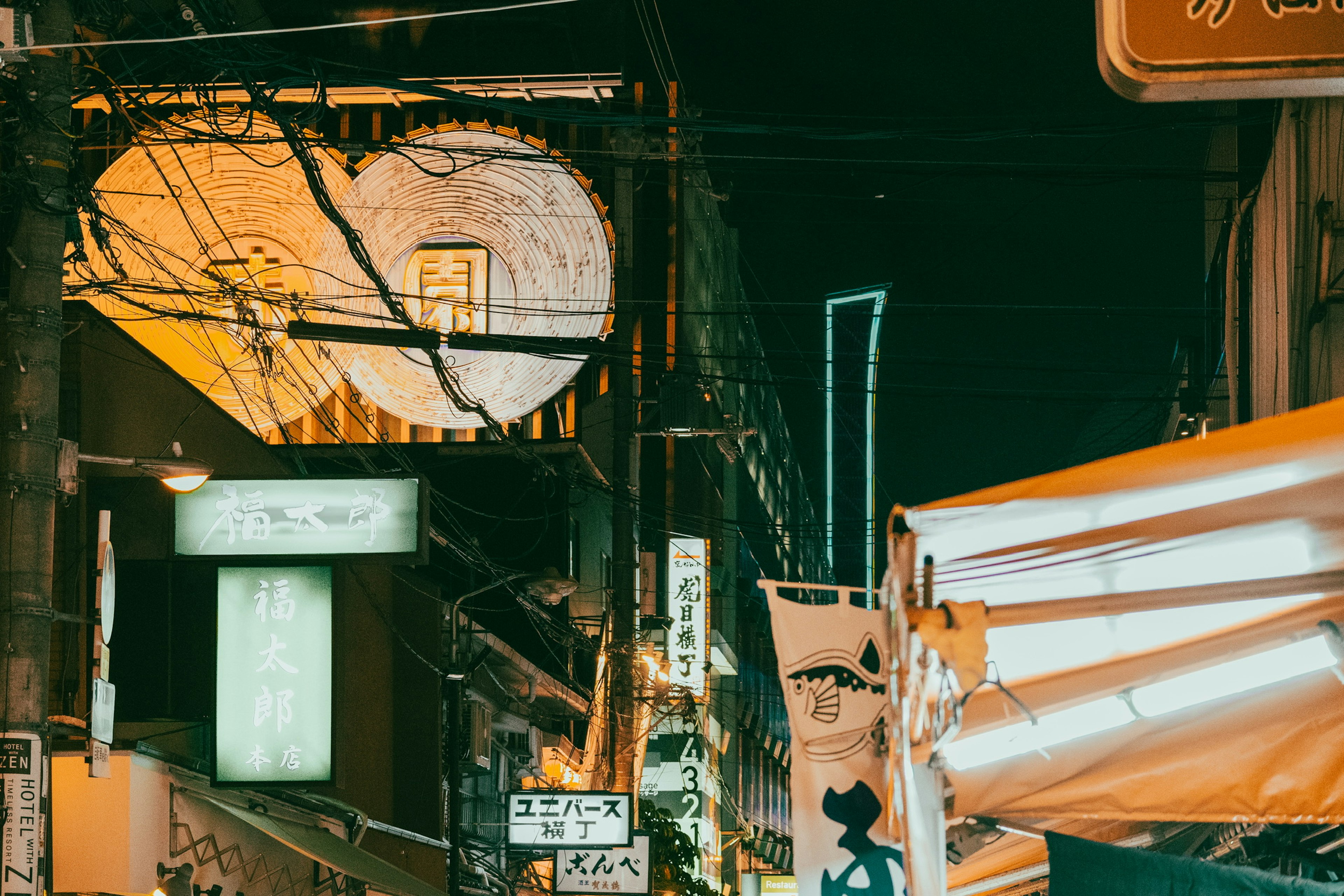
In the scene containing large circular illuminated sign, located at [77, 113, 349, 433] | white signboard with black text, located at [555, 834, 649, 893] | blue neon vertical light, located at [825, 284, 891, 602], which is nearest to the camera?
white signboard with black text, located at [555, 834, 649, 893]

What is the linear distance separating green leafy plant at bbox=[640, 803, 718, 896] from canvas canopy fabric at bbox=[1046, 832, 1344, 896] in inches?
833

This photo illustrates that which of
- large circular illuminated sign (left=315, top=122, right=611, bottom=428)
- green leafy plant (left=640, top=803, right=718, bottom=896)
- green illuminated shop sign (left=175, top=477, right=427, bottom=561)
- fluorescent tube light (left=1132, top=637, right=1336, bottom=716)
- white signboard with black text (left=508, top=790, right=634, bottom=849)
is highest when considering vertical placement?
large circular illuminated sign (left=315, top=122, right=611, bottom=428)

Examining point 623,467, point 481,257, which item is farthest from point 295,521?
point 481,257

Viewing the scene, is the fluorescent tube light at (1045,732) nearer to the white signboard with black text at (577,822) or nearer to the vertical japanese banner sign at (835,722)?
the vertical japanese banner sign at (835,722)

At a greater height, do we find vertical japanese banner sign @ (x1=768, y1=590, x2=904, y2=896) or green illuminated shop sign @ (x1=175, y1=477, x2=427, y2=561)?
green illuminated shop sign @ (x1=175, y1=477, x2=427, y2=561)

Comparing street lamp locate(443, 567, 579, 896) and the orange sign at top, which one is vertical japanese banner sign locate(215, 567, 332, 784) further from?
the orange sign at top

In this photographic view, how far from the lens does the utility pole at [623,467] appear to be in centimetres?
2077

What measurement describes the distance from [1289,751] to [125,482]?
14043mm

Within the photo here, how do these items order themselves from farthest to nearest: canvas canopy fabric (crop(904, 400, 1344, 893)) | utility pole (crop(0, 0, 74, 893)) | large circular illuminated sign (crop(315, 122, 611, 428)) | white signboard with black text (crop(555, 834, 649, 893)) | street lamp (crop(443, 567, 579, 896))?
1. large circular illuminated sign (crop(315, 122, 611, 428))
2. white signboard with black text (crop(555, 834, 649, 893))
3. street lamp (crop(443, 567, 579, 896))
4. utility pole (crop(0, 0, 74, 893))
5. canvas canopy fabric (crop(904, 400, 1344, 893))

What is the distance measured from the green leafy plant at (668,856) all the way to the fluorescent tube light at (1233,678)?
72.0 feet

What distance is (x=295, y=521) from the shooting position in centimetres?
1347

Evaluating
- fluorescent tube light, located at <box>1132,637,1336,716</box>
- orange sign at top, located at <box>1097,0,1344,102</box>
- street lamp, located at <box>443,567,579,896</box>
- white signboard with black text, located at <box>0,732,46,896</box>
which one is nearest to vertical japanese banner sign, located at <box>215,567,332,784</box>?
white signboard with black text, located at <box>0,732,46,896</box>

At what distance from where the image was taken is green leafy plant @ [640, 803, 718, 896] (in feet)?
86.0

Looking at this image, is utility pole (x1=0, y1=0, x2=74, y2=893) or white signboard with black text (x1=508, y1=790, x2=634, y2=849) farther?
white signboard with black text (x1=508, y1=790, x2=634, y2=849)
